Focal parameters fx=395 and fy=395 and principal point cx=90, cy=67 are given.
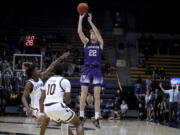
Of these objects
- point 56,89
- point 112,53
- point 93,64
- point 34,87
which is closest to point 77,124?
point 56,89

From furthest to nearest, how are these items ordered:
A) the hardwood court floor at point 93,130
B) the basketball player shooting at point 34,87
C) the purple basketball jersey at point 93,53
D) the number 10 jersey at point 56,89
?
the hardwood court floor at point 93,130
the purple basketball jersey at point 93,53
the basketball player shooting at point 34,87
the number 10 jersey at point 56,89

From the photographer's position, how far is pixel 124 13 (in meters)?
27.5

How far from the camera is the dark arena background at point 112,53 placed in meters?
17.8

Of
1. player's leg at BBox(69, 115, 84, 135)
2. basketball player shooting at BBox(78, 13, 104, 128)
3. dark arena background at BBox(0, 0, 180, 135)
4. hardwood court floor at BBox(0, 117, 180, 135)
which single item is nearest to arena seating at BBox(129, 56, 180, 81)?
dark arena background at BBox(0, 0, 180, 135)

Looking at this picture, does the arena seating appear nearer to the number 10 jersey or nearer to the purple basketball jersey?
the purple basketball jersey

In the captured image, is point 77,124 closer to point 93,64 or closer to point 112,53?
point 93,64

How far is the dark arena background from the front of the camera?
17750 mm

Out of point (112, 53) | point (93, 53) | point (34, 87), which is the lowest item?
point (34, 87)

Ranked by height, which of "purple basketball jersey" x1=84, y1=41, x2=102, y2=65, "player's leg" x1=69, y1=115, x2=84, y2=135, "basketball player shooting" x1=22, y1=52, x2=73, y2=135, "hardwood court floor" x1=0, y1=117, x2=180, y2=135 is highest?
"purple basketball jersey" x1=84, y1=41, x2=102, y2=65

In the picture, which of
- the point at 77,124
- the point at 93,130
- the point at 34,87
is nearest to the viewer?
the point at 77,124

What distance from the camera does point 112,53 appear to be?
24.7 m

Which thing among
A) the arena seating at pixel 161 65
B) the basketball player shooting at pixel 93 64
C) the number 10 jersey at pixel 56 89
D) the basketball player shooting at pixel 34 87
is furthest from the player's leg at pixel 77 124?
the arena seating at pixel 161 65

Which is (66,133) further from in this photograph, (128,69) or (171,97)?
(128,69)

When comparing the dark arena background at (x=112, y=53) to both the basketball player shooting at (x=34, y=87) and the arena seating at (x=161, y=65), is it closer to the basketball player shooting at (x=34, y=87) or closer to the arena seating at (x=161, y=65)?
the arena seating at (x=161, y=65)
